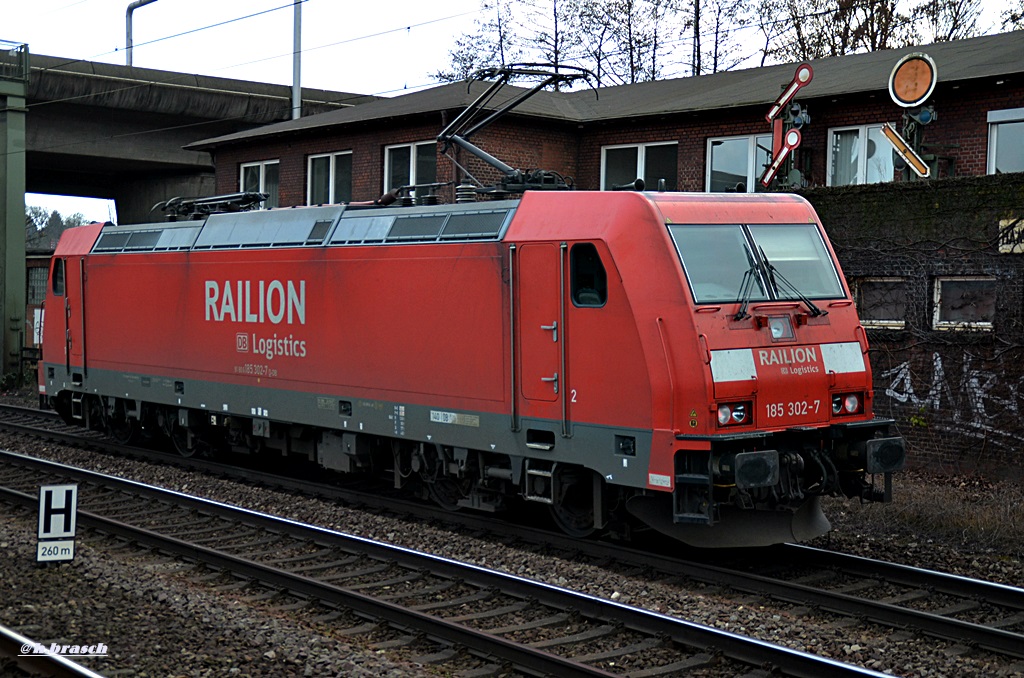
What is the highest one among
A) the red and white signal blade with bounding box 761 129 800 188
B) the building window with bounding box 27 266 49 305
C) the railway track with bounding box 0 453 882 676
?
the red and white signal blade with bounding box 761 129 800 188

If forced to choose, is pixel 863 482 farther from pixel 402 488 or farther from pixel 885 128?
pixel 885 128

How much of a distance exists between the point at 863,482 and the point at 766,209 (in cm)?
259

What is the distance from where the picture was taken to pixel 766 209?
1073cm

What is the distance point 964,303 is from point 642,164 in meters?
9.49

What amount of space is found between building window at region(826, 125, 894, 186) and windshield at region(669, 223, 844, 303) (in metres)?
8.87

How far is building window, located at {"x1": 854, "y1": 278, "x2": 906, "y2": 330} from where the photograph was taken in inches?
583

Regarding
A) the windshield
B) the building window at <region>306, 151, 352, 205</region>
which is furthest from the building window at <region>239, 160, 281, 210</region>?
the windshield

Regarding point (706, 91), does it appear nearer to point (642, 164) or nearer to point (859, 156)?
point (642, 164)

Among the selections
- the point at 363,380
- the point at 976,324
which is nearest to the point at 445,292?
the point at 363,380

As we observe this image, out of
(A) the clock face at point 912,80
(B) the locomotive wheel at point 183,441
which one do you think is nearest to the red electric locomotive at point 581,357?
(B) the locomotive wheel at point 183,441

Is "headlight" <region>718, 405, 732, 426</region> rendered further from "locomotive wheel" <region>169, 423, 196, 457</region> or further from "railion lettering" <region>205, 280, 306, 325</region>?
"locomotive wheel" <region>169, 423, 196, 457</region>

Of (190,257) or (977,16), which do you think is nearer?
(190,257)

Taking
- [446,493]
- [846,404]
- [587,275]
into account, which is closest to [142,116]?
[446,493]

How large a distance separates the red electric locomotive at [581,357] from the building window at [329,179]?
36.9 ft
